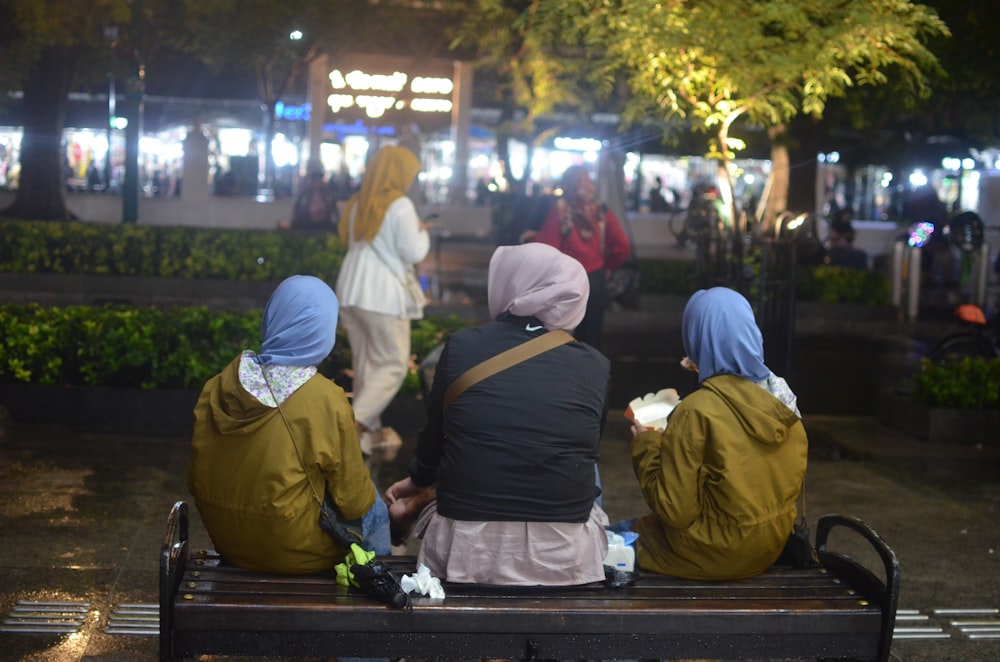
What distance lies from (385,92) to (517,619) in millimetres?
20627

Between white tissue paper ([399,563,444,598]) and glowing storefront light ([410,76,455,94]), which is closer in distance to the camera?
white tissue paper ([399,563,444,598])

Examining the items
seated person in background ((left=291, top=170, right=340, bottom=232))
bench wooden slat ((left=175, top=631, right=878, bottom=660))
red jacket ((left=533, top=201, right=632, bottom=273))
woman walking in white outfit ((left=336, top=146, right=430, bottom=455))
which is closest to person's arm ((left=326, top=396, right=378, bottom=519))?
bench wooden slat ((left=175, top=631, right=878, bottom=660))

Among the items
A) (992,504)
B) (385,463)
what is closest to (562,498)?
(385,463)

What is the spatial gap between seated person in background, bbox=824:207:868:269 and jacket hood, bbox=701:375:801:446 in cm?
1651

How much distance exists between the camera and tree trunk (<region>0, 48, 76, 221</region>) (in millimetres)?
22906

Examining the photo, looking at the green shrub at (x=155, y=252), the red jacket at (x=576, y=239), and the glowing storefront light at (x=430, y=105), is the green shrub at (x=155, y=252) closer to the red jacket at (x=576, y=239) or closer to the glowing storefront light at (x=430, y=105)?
the red jacket at (x=576, y=239)

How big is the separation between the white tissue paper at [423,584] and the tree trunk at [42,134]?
2112 cm

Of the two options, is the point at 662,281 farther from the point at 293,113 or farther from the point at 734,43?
the point at 293,113

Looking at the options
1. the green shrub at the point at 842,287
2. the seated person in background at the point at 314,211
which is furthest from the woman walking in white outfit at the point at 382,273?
the seated person in background at the point at 314,211

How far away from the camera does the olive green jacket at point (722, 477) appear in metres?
3.80

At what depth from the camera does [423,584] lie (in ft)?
11.9

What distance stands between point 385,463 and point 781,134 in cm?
1072

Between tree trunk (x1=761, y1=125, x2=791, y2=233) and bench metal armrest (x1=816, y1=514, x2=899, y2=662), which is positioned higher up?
tree trunk (x1=761, y1=125, x2=791, y2=233)

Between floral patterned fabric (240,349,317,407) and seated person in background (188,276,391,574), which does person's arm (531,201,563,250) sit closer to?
seated person in background (188,276,391,574)
